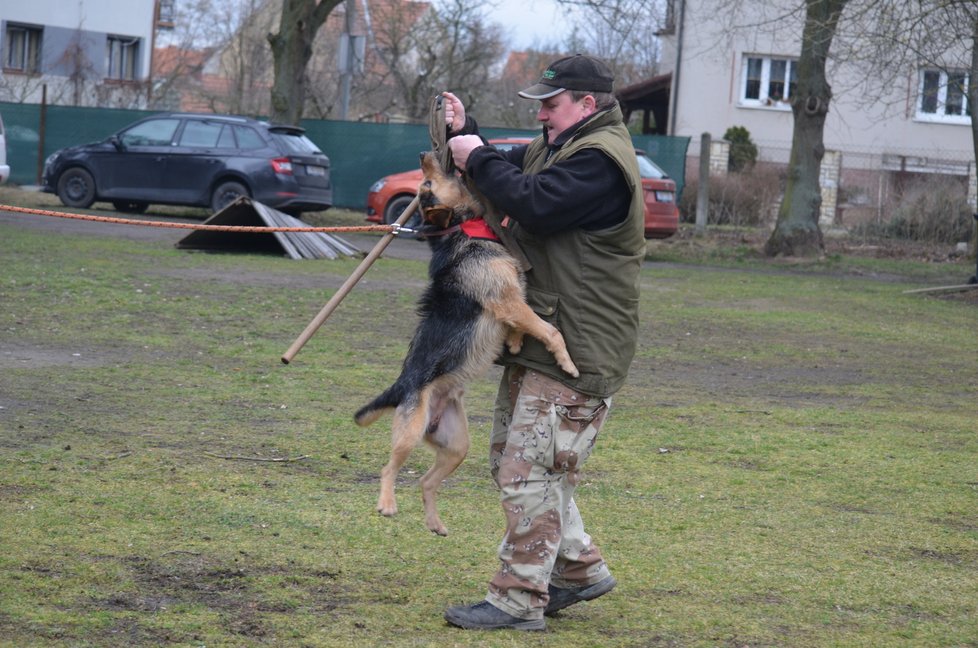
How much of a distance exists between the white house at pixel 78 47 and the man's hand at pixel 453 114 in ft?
114

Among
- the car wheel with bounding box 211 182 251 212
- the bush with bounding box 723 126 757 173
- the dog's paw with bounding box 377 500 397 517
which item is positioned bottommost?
the dog's paw with bounding box 377 500 397 517

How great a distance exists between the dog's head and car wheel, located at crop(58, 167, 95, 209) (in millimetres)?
17929

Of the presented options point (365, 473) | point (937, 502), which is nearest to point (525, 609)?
point (365, 473)

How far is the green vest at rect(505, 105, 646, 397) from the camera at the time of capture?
3.98m

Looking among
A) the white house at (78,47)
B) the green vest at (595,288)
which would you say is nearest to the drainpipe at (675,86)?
the white house at (78,47)

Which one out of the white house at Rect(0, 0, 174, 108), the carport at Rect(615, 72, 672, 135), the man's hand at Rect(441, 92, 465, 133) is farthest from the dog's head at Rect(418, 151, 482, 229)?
the white house at Rect(0, 0, 174, 108)

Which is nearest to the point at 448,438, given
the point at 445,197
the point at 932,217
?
the point at 445,197

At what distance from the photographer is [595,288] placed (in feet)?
13.1

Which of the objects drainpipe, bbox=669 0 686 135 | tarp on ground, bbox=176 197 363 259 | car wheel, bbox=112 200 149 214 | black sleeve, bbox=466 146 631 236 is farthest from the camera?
drainpipe, bbox=669 0 686 135

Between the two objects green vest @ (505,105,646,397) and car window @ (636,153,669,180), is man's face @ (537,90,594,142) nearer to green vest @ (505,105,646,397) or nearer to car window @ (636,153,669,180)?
green vest @ (505,105,646,397)

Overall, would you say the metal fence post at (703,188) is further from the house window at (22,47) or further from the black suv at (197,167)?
the house window at (22,47)

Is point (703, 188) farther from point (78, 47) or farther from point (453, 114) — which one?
point (78, 47)

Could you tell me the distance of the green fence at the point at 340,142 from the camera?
23.7 metres

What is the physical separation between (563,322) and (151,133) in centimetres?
1798
